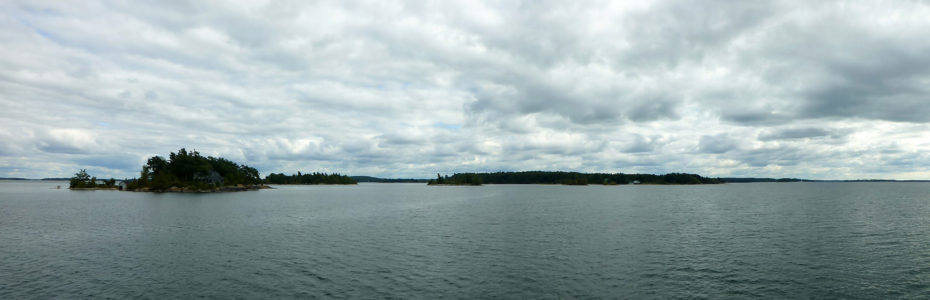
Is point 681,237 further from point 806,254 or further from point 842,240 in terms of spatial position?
point 842,240

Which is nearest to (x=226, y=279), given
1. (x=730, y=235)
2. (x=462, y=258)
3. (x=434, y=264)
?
(x=434, y=264)

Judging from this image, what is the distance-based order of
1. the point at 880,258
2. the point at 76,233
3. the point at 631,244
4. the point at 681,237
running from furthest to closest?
1. the point at 76,233
2. the point at 681,237
3. the point at 631,244
4. the point at 880,258

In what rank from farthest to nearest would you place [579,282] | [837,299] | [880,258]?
[880,258] < [579,282] < [837,299]

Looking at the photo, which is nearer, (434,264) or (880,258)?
(434,264)

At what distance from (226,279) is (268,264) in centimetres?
510

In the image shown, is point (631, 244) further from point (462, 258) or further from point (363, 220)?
point (363, 220)

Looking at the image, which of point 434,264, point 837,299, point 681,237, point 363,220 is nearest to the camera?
point 837,299

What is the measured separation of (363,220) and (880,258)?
64.5 m

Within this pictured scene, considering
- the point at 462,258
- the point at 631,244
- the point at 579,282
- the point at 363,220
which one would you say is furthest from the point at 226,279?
the point at 363,220

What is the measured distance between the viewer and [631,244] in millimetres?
47594

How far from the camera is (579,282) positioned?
3136 cm

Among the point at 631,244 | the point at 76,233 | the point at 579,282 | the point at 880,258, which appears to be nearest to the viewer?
the point at 579,282

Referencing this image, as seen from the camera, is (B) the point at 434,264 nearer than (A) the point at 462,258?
Yes

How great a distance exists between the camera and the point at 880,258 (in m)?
39.9
